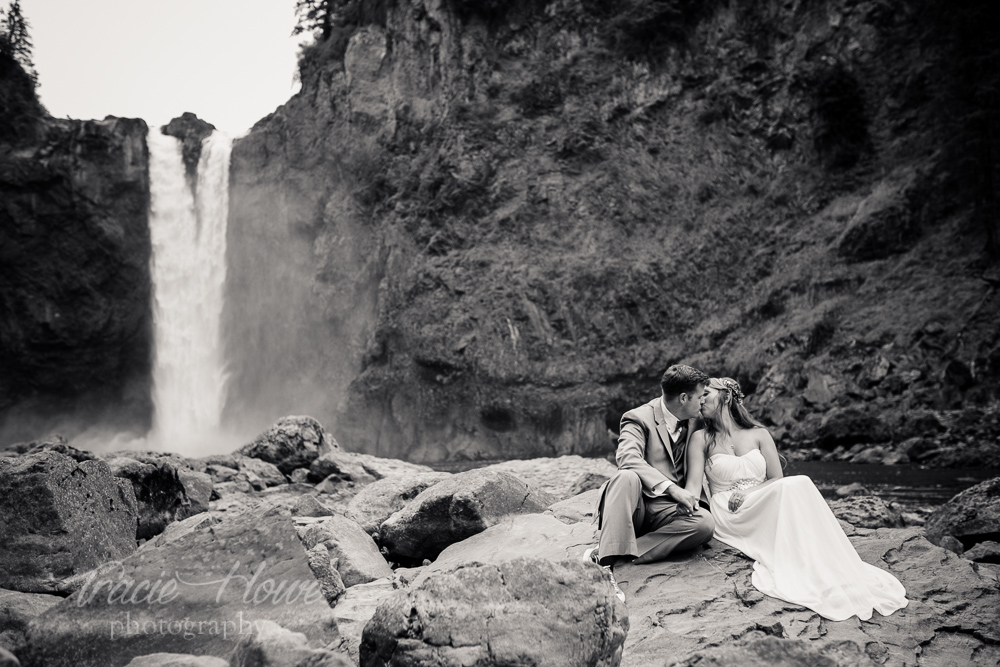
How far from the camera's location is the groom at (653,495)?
18.1 ft

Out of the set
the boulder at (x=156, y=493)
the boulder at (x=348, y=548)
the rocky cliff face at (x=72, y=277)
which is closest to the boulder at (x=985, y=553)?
the boulder at (x=348, y=548)

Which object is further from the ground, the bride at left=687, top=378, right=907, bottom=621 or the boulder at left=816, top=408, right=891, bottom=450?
the bride at left=687, top=378, right=907, bottom=621

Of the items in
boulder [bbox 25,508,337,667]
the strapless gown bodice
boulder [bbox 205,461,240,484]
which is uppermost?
the strapless gown bodice

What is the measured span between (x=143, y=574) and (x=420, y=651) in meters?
2.21

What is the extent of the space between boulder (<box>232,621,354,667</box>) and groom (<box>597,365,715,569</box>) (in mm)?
2461

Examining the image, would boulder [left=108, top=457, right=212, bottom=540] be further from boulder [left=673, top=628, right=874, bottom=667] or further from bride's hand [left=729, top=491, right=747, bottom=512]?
boulder [left=673, top=628, right=874, bottom=667]

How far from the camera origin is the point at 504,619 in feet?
12.6

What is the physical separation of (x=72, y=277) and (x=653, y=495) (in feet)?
144

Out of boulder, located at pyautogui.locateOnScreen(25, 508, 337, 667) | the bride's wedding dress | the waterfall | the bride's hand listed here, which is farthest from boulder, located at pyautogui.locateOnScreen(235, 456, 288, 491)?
the waterfall

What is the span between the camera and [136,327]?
4231 cm

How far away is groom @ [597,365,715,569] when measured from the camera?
5.52m

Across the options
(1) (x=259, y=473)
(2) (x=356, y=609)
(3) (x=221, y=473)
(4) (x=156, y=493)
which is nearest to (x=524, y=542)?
(2) (x=356, y=609)

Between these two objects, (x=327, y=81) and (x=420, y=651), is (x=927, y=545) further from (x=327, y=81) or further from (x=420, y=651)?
(x=327, y=81)

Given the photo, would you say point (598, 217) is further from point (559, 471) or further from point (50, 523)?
point (50, 523)
